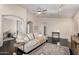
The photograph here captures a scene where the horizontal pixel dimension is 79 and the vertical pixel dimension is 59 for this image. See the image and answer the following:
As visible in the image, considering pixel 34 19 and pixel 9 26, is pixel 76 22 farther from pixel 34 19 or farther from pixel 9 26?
pixel 9 26

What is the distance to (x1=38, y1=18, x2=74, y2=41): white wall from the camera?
1.89 metres

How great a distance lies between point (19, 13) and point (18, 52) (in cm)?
70

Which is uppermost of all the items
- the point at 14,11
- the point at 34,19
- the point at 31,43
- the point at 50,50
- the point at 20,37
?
the point at 14,11

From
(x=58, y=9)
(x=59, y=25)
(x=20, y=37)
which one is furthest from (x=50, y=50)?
(x=58, y=9)

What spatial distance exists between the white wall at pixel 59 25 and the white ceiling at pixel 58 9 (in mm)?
91

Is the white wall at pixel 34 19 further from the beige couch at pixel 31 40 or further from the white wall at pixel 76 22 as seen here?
the white wall at pixel 76 22

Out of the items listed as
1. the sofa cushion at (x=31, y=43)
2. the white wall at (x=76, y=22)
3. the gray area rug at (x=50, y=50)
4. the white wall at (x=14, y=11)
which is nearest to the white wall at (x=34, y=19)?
the white wall at (x=14, y=11)

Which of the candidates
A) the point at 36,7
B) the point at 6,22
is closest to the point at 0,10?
the point at 6,22

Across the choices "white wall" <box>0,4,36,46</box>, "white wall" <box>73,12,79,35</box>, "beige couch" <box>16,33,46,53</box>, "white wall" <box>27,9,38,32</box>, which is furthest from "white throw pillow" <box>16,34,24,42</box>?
"white wall" <box>73,12,79,35</box>

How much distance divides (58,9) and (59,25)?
0.29 meters

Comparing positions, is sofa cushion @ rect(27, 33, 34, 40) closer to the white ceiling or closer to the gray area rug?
the gray area rug

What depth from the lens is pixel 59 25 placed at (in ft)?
6.33

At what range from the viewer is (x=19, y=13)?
75.0 inches

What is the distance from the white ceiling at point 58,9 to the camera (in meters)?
1.84
